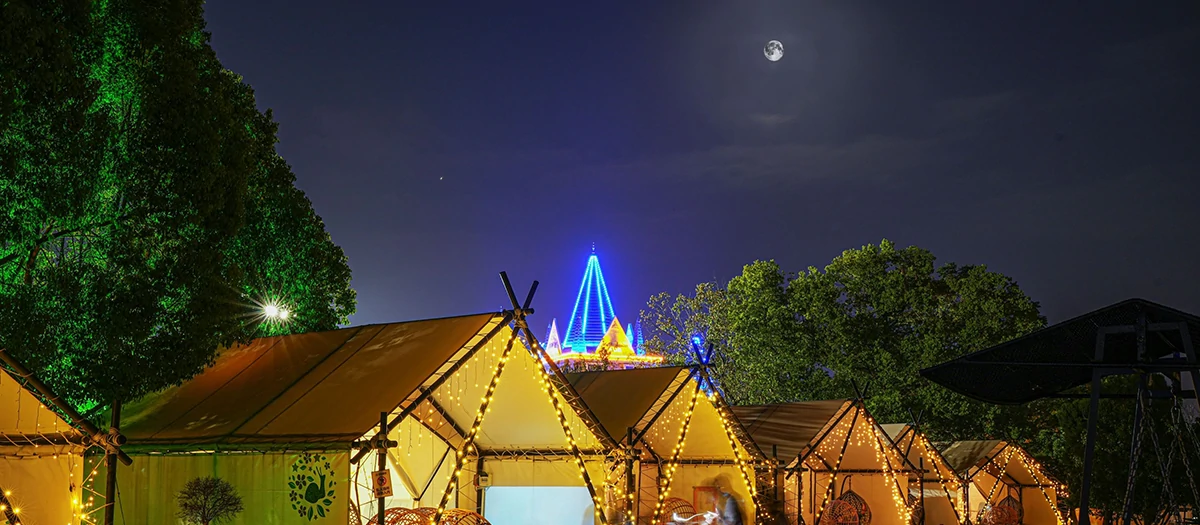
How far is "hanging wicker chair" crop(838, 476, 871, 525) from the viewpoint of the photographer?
1747 cm

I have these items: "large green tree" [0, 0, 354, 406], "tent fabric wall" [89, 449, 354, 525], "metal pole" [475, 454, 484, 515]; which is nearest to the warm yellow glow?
"metal pole" [475, 454, 484, 515]

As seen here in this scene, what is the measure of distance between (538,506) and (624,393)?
6.98 ft

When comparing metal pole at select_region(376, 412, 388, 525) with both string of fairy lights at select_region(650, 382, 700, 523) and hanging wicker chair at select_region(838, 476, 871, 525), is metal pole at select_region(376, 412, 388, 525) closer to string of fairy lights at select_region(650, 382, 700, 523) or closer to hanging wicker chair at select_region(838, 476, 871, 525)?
string of fairy lights at select_region(650, 382, 700, 523)

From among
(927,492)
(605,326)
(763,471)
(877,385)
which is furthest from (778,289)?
(605,326)

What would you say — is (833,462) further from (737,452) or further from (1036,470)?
(1036,470)

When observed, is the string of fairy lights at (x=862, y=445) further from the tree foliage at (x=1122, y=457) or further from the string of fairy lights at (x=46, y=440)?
the string of fairy lights at (x=46, y=440)

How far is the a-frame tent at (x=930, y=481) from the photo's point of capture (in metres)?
18.7

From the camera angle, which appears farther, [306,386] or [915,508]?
[915,508]

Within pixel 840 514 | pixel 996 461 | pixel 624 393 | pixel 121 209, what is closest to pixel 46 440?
pixel 121 209

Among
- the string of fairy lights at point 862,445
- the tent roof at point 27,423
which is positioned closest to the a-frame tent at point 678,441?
the string of fairy lights at point 862,445

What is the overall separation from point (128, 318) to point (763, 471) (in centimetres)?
956

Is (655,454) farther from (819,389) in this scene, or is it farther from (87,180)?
(819,389)

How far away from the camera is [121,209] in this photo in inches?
461

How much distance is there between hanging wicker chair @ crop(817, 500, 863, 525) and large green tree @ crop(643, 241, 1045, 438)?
33.4 ft
